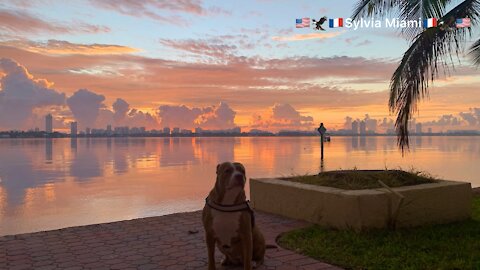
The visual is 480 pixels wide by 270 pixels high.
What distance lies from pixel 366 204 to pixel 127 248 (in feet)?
13.5

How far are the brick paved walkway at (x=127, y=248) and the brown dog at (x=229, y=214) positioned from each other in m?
0.86

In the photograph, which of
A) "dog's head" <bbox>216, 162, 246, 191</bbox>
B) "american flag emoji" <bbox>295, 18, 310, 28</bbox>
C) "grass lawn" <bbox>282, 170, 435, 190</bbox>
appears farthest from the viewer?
"american flag emoji" <bbox>295, 18, 310, 28</bbox>

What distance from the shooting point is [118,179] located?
26.8 meters

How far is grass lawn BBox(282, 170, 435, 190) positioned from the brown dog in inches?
152

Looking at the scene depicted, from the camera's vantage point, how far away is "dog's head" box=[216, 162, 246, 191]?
4.86 m

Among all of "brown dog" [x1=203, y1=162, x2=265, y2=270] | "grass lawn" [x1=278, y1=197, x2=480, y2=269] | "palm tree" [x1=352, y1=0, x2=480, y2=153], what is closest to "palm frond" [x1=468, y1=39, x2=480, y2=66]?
"palm tree" [x1=352, y1=0, x2=480, y2=153]

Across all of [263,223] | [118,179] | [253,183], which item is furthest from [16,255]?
[118,179]

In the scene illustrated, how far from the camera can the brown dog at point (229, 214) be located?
4.92 metres

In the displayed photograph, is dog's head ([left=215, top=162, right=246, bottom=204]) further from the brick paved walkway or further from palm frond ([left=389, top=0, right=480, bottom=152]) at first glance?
palm frond ([left=389, top=0, right=480, bottom=152])

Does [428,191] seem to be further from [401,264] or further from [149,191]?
Answer: [149,191]

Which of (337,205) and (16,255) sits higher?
(337,205)

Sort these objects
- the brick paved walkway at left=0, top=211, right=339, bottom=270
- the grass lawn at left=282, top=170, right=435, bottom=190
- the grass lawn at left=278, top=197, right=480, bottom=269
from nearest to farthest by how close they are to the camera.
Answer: the grass lawn at left=278, top=197, right=480, bottom=269
the brick paved walkway at left=0, top=211, right=339, bottom=270
the grass lawn at left=282, top=170, right=435, bottom=190

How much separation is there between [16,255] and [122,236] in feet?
5.69

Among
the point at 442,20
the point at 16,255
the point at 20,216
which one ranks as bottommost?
the point at 20,216
